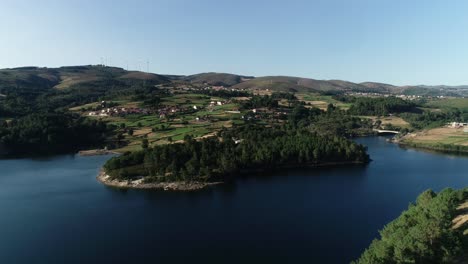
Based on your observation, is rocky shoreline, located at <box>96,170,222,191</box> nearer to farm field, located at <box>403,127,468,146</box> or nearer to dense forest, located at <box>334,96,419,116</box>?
farm field, located at <box>403,127,468,146</box>

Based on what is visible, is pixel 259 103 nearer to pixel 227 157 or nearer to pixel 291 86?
pixel 227 157

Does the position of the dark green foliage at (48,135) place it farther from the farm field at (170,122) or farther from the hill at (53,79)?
the hill at (53,79)

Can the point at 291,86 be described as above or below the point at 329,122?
above

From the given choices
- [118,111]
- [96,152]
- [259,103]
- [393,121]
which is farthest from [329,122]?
[118,111]

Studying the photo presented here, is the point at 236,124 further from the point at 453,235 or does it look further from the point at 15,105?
the point at 15,105

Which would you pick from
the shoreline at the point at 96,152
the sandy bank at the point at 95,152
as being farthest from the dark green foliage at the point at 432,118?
the sandy bank at the point at 95,152

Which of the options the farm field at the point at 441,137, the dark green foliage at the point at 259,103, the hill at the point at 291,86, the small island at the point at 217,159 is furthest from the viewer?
the hill at the point at 291,86

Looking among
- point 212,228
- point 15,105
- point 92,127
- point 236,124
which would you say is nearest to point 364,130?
point 236,124
